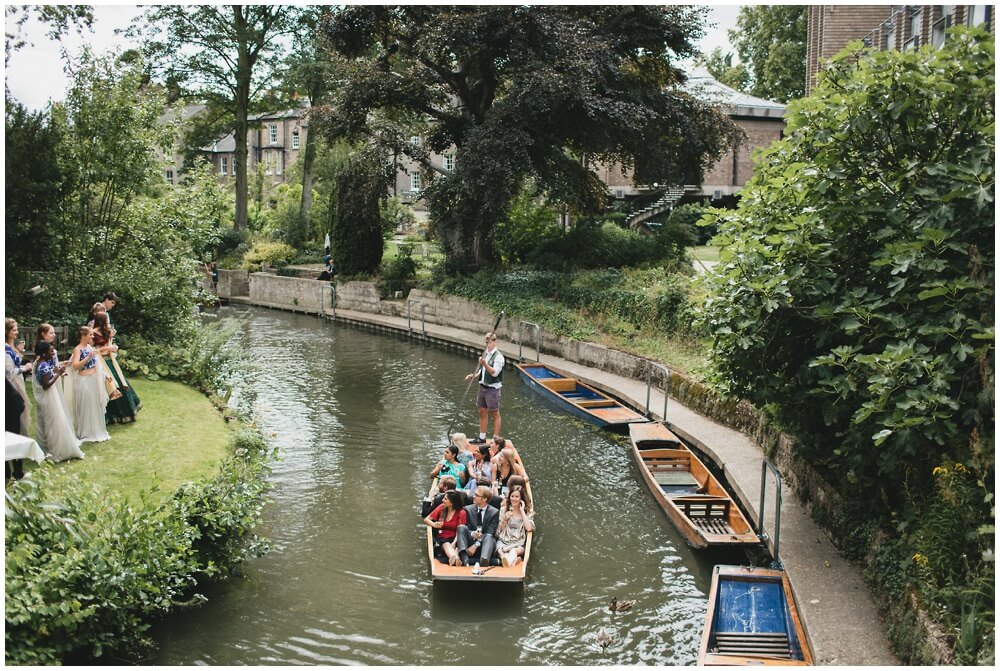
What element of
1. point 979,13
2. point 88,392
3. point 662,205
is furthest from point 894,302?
point 662,205

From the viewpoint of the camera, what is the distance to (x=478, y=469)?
11.9 m

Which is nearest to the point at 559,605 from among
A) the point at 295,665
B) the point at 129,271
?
the point at 295,665

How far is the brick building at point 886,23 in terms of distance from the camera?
58.9 ft

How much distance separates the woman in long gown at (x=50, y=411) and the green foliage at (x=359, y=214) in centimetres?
1688

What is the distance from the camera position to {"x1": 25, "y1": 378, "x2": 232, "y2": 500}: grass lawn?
33.1 feet

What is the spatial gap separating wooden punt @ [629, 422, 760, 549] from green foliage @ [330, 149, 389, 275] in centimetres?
1403

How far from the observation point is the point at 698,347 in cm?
1952

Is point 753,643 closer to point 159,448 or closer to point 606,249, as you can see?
point 159,448

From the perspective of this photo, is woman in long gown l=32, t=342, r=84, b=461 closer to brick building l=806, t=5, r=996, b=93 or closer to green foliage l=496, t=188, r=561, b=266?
brick building l=806, t=5, r=996, b=93

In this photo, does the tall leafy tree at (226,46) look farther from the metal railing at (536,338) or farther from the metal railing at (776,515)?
the metal railing at (776,515)

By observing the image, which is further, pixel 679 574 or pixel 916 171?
pixel 679 574

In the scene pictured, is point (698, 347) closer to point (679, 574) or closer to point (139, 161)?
point (679, 574)

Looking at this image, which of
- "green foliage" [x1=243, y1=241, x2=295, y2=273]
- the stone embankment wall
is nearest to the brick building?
the stone embankment wall

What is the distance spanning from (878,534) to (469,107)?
20.4 metres
